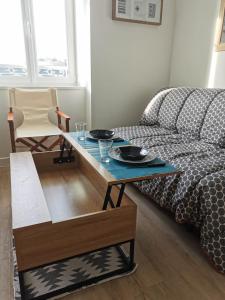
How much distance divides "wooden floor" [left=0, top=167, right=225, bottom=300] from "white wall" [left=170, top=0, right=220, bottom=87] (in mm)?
1744

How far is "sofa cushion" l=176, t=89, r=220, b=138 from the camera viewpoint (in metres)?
2.16

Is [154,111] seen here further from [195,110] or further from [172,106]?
[195,110]

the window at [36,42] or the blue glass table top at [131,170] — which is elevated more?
the window at [36,42]

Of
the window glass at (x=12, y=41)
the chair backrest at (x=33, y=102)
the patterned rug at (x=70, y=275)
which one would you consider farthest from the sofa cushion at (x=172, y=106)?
the window glass at (x=12, y=41)

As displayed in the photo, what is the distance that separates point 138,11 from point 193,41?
2.33ft

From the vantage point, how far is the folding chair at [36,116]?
2.45 meters

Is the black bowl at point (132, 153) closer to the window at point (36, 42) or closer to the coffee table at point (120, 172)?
the coffee table at point (120, 172)

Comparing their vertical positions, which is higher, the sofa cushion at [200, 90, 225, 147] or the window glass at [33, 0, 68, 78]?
the window glass at [33, 0, 68, 78]

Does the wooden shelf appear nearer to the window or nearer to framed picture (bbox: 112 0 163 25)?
the window

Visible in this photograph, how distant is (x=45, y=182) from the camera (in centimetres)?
171

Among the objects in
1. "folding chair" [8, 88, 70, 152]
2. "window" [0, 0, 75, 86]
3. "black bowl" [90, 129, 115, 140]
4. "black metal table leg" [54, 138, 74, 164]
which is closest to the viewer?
"black bowl" [90, 129, 115, 140]

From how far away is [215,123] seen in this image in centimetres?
200

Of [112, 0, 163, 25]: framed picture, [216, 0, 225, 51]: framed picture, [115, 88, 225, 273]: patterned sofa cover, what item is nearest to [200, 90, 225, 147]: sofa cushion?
[115, 88, 225, 273]: patterned sofa cover

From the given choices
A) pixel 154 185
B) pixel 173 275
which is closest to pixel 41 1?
pixel 154 185
